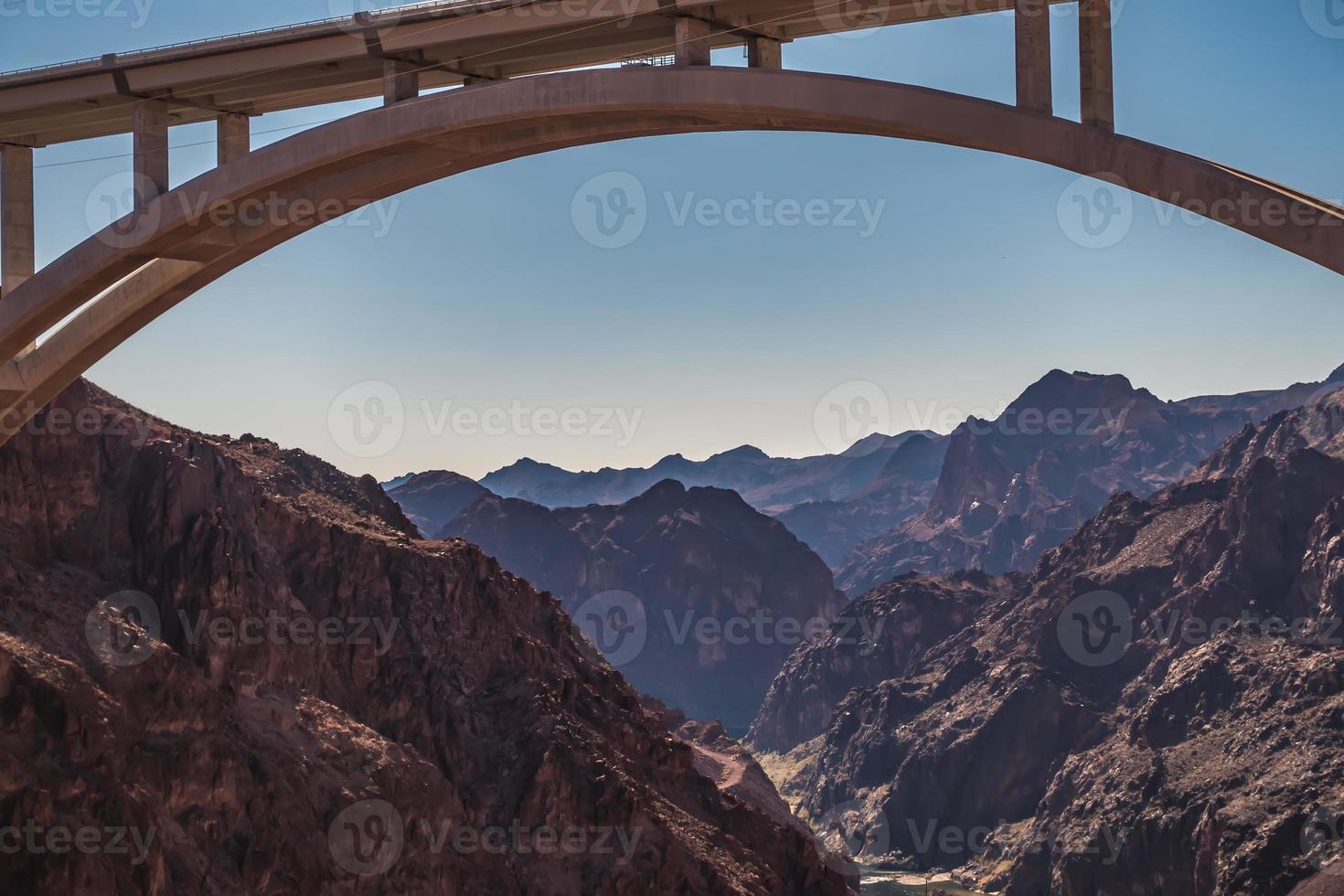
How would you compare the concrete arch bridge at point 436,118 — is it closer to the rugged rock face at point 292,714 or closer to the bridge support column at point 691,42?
the bridge support column at point 691,42

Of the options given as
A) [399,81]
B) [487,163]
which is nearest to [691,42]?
[399,81]

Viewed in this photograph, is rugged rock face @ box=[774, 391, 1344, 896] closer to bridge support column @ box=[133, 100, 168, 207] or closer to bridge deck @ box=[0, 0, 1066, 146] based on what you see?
bridge deck @ box=[0, 0, 1066, 146]

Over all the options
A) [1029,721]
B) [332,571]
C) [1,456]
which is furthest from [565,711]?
[1029,721]

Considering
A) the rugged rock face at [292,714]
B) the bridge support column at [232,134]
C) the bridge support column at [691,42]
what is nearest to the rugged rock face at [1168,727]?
the rugged rock face at [292,714]

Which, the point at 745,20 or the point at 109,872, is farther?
the point at 109,872

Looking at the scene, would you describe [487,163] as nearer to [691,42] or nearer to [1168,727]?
[691,42]

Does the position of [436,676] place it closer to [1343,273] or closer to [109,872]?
[109,872]
